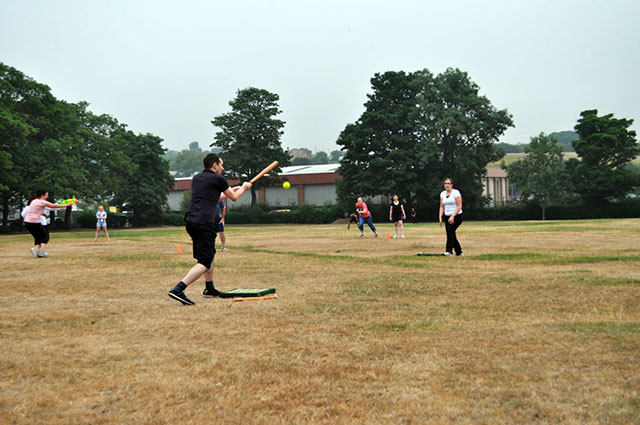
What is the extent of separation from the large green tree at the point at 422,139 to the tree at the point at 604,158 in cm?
831

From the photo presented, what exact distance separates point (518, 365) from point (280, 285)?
610 cm

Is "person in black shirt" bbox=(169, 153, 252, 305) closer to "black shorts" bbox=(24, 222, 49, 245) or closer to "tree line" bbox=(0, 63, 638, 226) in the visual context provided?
"black shorts" bbox=(24, 222, 49, 245)

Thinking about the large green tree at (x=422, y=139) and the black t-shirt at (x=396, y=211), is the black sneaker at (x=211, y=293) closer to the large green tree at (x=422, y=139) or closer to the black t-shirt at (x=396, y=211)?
the black t-shirt at (x=396, y=211)

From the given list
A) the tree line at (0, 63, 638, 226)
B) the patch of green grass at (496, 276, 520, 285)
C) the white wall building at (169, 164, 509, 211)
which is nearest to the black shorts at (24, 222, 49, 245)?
the patch of green grass at (496, 276, 520, 285)

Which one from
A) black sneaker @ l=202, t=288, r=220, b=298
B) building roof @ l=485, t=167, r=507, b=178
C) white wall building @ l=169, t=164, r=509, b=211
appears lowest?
black sneaker @ l=202, t=288, r=220, b=298

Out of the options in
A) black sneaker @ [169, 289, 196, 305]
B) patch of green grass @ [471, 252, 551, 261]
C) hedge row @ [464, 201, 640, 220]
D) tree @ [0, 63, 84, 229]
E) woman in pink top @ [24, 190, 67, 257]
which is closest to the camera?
black sneaker @ [169, 289, 196, 305]

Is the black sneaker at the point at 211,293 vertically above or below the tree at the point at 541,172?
below

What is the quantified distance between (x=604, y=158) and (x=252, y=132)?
121ft

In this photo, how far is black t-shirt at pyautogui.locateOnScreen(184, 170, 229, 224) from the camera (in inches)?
350

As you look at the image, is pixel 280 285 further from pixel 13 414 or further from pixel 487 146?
pixel 487 146

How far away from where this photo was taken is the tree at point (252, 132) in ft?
231

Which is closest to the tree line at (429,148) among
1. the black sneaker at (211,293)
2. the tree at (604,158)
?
the tree at (604,158)

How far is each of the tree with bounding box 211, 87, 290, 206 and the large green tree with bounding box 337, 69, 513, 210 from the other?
34.6ft

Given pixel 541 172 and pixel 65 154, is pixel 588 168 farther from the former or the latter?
pixel 65 154
